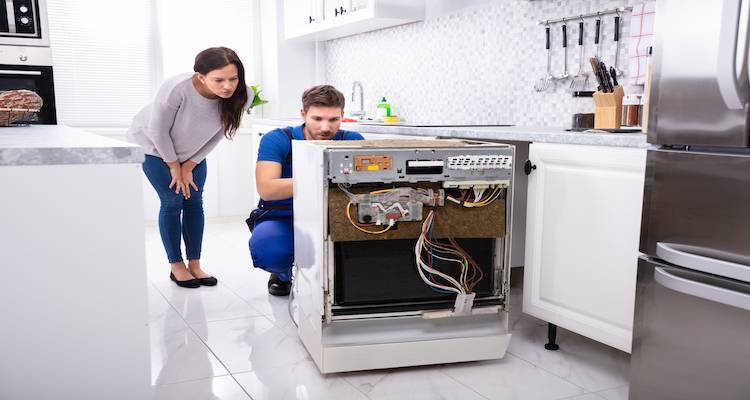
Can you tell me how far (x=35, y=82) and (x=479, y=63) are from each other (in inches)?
85.0

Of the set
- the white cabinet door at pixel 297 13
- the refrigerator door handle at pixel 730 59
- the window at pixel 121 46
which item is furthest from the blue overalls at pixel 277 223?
the window at pixel 121 46

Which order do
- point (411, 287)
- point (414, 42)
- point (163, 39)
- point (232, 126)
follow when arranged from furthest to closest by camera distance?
point (163, 39) < point (414, 42) < point (232, 126) < point (411, 287)

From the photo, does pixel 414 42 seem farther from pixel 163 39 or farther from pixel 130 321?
pixel 130 321

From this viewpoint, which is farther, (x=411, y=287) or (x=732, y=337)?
(x=411, y=287)

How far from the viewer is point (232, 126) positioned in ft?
9.58

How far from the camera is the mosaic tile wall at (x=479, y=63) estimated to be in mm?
2801

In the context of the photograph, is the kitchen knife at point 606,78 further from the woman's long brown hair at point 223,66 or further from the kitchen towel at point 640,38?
the woman's long brown hair at point 223,66

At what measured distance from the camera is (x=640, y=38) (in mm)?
2449

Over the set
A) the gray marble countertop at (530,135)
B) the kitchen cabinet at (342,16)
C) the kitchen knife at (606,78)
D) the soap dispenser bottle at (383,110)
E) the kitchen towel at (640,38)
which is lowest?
the gray marble countertop at (530,135)

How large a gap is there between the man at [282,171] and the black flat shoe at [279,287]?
10.3 inches

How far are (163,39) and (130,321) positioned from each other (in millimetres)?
3961

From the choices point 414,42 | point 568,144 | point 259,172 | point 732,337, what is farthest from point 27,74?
point 732,337

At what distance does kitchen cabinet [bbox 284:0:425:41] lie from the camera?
3.72 m

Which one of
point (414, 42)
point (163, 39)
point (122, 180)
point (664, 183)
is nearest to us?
point (122, 180)
